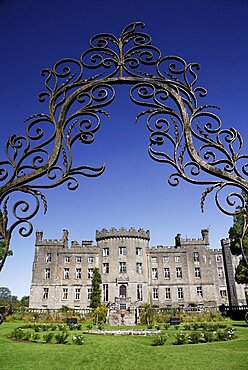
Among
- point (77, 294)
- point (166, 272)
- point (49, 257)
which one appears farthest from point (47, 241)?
point (166, 272)

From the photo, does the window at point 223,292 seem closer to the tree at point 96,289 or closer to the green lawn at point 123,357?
the tree at point 96,289

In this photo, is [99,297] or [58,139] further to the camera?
[99,297]

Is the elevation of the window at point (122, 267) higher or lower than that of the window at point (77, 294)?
higher

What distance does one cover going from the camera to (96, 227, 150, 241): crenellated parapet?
128 feet

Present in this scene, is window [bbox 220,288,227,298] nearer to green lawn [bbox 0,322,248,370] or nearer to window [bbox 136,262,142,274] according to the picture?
window [bbox 136,262,142,274]

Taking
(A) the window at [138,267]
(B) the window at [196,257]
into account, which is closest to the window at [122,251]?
(A) the window at [138,267]

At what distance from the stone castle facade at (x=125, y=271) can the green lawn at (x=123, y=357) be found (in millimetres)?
26449

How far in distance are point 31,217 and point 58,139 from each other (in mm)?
1053

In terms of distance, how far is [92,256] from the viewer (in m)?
40.1

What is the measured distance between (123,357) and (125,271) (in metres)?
29.2

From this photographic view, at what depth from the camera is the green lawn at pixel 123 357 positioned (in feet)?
25.7

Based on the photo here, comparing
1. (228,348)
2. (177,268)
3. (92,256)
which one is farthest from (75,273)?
(228,348)

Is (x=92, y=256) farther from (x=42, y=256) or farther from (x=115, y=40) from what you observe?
(x=115, y=40)

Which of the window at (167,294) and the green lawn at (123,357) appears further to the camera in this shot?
the window at (167,294)
